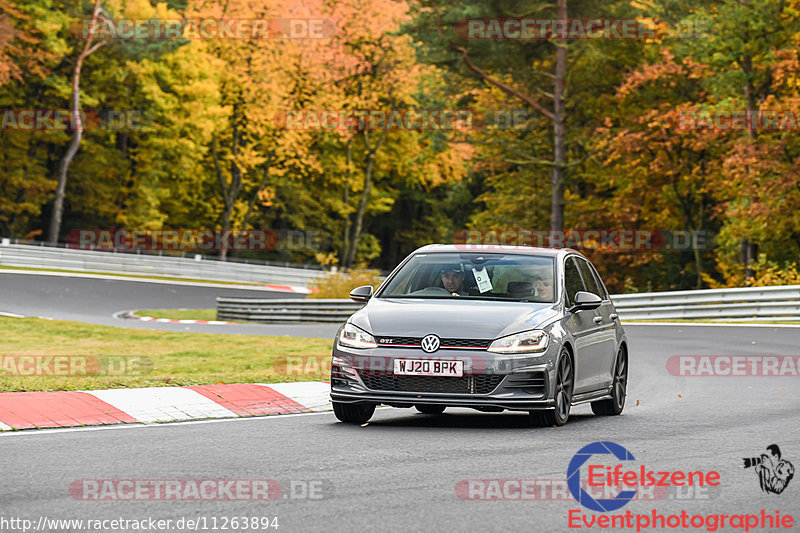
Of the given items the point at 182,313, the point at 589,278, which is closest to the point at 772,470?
the point at 589,278

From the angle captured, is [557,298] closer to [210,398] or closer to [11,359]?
[210,398]

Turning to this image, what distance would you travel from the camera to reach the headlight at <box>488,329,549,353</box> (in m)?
10.9

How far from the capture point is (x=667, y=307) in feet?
106

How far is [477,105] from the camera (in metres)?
54.6

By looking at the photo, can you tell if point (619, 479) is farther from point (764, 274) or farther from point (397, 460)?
point (764, 274)

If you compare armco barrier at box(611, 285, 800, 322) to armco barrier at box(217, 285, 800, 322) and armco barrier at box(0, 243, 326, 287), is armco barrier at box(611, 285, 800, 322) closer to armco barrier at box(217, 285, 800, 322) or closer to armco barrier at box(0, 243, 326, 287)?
armco barrier at box(217, 285, 800, 322)

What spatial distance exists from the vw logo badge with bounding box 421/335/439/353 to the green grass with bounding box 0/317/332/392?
410 cm

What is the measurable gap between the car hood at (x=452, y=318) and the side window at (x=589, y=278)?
68.0 inches

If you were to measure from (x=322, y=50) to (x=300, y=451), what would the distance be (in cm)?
5677

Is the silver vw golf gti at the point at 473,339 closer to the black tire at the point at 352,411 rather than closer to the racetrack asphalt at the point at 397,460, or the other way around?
the black tire at the point at 352,411

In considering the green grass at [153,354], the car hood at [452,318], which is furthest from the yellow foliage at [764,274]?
the car hood at [452,318]

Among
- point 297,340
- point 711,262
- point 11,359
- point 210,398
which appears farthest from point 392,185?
point 210,398

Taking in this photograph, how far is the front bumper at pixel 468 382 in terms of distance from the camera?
10773 mm

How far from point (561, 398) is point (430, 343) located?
4.51ft
